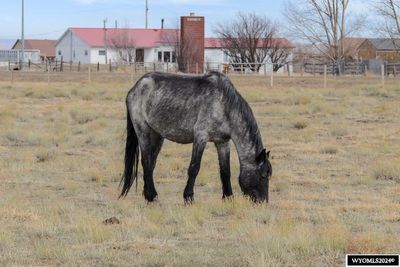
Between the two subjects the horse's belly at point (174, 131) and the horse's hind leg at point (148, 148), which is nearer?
the horse's belly at point (174, 131)

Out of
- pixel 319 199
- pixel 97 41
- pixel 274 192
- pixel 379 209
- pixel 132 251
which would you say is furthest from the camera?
pixel 97 41

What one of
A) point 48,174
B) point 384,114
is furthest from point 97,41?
point 48,174

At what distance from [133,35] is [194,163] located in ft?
272

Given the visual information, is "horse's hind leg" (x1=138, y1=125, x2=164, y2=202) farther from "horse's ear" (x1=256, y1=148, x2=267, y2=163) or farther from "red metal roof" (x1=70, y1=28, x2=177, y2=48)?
"red metal roof" (x1=70, y1=28, x2=177, y2=48)

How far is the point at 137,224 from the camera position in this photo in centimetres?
826

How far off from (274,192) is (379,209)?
6.81 feet

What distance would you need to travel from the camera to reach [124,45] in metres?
88.1

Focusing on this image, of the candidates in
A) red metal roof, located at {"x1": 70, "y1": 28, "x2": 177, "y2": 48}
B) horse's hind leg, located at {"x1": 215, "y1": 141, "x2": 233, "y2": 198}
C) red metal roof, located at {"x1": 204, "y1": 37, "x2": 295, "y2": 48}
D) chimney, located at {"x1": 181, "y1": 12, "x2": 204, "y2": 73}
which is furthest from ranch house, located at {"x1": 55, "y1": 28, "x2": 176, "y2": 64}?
horse's hind leg, located at {"x1": 215, "y1": 141, "x2": 233, "y2": 198}

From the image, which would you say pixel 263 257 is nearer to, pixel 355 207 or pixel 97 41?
pixel 355 207

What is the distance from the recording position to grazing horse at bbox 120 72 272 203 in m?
9.38

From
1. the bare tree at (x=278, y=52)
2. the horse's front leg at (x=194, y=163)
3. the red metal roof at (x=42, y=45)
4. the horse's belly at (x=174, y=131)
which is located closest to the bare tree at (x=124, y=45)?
the bare tree at (x=278, y=52)

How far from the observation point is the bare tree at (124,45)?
283 ft

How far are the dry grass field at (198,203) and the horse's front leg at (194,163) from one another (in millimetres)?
196

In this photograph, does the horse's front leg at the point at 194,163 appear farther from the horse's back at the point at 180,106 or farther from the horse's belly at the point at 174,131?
the horse's belly at the point at 174,131
